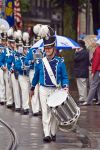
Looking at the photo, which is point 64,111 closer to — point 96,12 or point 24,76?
point 24,76

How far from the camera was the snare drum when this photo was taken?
13.3 meters

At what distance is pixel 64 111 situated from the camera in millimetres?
13359

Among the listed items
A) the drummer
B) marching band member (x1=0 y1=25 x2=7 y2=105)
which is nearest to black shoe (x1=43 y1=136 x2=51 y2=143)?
the drummer

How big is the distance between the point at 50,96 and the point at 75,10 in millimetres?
20086

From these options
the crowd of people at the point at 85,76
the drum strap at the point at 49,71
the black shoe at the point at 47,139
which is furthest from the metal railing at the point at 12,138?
the crowd of people at the point at 85,76

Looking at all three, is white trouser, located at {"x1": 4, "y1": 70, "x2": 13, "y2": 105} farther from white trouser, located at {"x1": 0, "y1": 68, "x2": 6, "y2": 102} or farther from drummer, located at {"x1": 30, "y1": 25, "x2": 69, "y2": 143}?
drummer, located at {"x1": 30, "y1": 25, "x2": 69, "y2": 143}

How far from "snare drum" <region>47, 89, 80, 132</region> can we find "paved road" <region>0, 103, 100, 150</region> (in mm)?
439

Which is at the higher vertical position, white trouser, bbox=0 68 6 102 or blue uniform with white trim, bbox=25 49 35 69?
blue uniform with white trim, bbox=25 49 35 69

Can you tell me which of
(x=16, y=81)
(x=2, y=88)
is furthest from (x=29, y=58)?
(x=2, y=88)

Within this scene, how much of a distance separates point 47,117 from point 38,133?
161 cm

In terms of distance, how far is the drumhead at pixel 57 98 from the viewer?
43.8 feet

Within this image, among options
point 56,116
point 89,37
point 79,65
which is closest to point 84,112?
point 79,65

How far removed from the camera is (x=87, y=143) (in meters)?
13.8

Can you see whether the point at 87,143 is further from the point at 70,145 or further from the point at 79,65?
the point at 79,65
